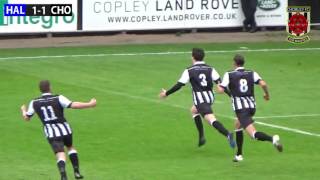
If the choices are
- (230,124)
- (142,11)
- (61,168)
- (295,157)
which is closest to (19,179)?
(61,168)

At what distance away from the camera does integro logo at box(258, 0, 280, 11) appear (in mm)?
41906

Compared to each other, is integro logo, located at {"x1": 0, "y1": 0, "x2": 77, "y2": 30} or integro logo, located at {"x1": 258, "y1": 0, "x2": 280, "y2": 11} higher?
integro logo, located at {"x1": 258, "y1": 0, "x2": 280, "y2": 11}

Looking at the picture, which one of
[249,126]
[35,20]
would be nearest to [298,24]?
[35,20]

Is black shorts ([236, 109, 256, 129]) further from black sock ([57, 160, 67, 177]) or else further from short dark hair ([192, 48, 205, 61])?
black sock ([57, 160, 67, 177])

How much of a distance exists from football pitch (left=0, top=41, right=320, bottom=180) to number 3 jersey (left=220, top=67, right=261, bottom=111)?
1162 mm

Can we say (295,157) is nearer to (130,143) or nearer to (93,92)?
(130,143)

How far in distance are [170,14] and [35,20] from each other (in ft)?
20.3

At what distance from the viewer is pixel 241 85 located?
56.2 feet

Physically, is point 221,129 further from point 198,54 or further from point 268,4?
point 268,4

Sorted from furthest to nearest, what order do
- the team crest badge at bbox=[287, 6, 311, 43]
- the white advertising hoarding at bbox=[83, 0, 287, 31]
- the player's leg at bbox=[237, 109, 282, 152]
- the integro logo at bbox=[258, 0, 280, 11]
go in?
the integro logo at bbox=[258, 0, 280, 11] → the team crest badge at bbox=[287, 6, 311, 43] → the white advertising hoarding at bbox=[83, 0, 287, 31] → the player's leg at bbox=[237, 109, 282, 152]

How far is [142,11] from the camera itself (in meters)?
39.6

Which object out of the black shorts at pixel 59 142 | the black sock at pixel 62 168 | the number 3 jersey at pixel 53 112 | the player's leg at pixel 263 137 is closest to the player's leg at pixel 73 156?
the black shorts at pixel 59 142

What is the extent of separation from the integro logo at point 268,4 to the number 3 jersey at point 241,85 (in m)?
25.1

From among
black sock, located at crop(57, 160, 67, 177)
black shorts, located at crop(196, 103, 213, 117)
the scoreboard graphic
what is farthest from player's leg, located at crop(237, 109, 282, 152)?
the scoreboard graphic
